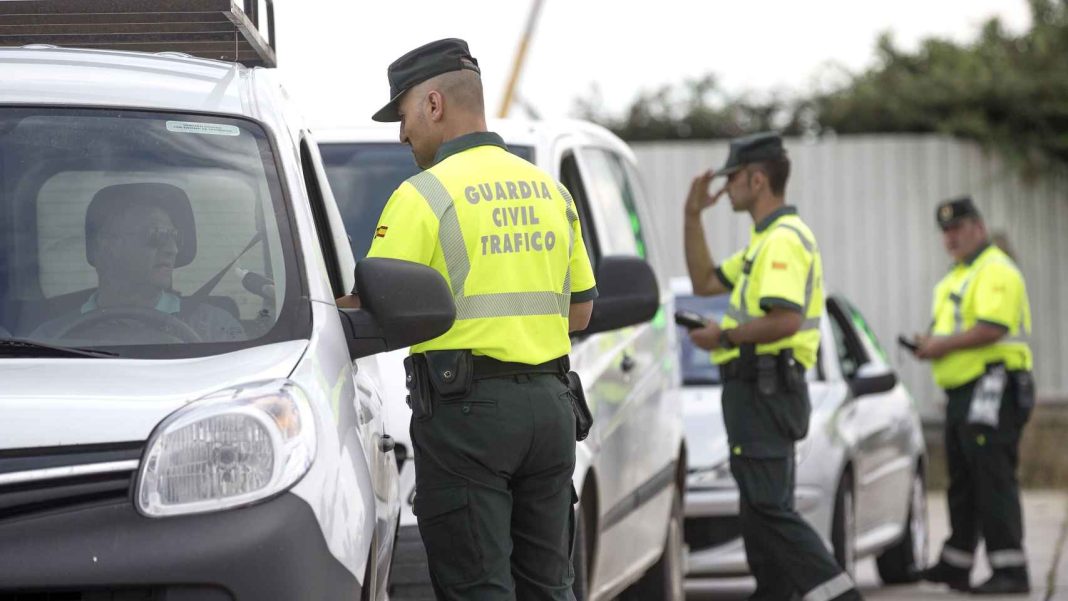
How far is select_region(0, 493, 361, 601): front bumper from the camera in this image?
330 centimetres

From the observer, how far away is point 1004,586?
937 centimetres

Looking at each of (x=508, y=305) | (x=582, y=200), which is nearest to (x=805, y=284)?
(x=582, y=200)

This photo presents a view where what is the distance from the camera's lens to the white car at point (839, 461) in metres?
8.65

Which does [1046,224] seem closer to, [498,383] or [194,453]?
[498,383]

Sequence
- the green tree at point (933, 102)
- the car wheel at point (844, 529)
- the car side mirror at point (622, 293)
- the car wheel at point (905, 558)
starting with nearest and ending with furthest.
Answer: the car side mirror at point (622, 293) < the car wheel at point (844, 529) < the car wheel at point (905, 558) < the green tree at point (933, 102)

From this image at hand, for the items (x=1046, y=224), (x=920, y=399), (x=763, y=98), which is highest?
(x=763, y=98)

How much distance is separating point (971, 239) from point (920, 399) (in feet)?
20.4

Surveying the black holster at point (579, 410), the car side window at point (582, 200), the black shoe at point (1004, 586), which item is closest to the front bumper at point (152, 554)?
the black holster at point (579, 410)

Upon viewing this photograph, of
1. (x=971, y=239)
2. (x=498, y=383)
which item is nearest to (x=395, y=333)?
(x=498, y=383)

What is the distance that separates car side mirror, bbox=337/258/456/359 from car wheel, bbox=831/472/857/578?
504 cm

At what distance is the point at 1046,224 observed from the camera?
53.4ft

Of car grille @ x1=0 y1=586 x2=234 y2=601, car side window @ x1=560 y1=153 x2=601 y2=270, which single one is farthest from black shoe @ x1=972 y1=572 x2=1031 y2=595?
car grille @ x1=0 y1=586 x2=234 y2=601

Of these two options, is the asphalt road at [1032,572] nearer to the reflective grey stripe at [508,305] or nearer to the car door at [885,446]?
the car door at [885,446]

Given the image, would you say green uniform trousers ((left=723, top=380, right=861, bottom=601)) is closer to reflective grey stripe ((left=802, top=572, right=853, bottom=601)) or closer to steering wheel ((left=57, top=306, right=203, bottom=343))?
reflective grey stripe ((left=802, top=572, right=853, bottom=601))
